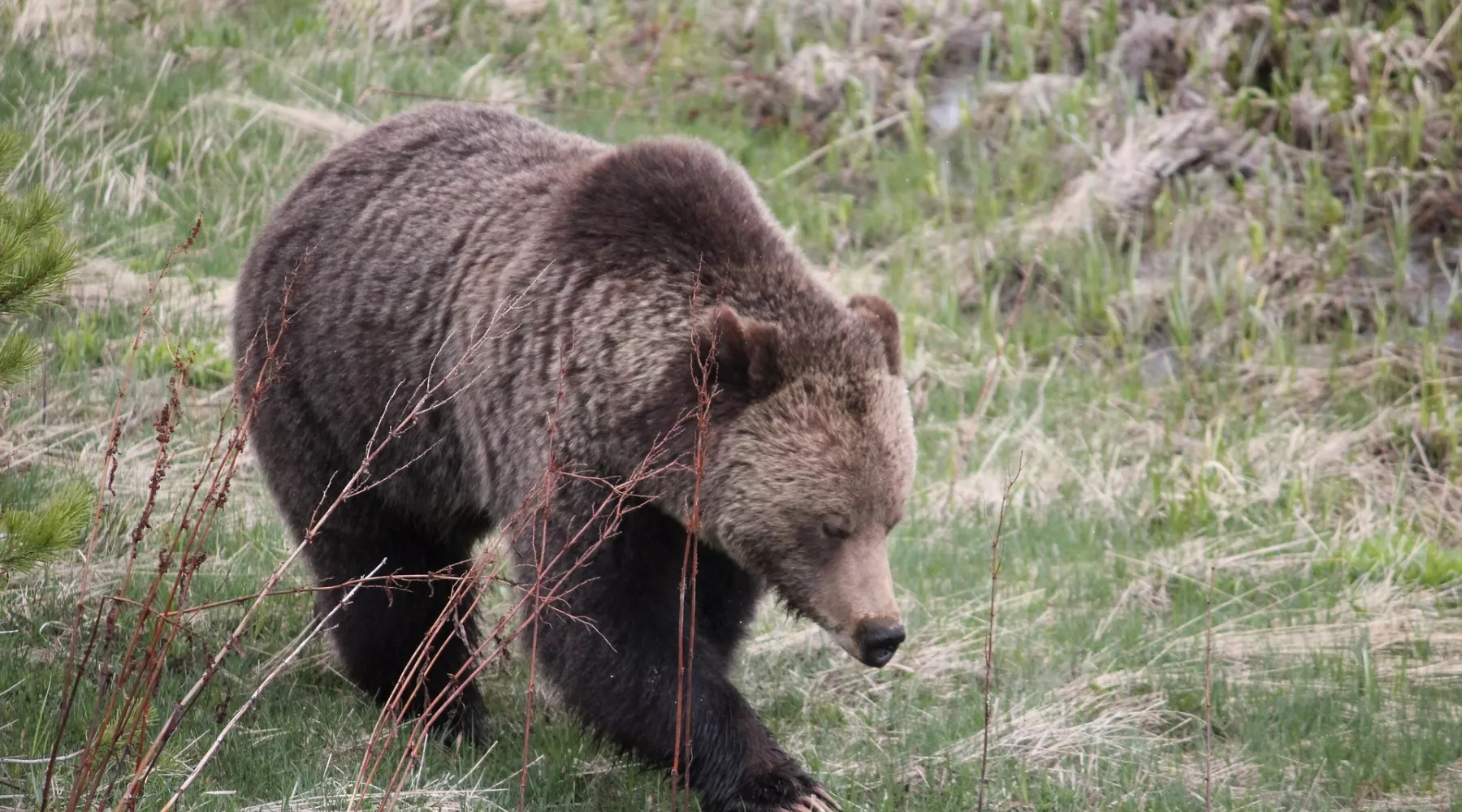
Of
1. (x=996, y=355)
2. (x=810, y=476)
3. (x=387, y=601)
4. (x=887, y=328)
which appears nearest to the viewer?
(x=810, y=476)

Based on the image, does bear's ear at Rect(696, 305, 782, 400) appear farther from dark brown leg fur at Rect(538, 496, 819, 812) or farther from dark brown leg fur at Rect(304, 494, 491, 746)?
dark brown leg fur at Rect(304, 494, 491, 746)

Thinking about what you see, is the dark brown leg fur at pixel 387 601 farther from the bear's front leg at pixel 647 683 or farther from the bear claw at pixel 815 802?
the bear claw at pixel 815 802

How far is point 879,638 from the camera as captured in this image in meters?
4.42

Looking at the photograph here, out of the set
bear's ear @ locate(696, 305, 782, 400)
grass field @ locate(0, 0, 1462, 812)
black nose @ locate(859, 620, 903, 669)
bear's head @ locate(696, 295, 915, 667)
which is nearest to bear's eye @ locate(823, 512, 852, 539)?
bear's head @ locate(696, 295, 915, 667)

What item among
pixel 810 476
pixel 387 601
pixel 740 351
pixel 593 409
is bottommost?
pixel 387 601

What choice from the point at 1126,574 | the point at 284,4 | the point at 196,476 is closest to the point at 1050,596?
the point at 1126,574

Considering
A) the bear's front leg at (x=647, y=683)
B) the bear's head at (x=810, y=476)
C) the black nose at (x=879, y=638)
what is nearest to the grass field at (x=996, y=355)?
the bear's front leg at (x=647, y=683)

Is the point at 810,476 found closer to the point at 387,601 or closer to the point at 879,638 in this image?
the point at 879,638

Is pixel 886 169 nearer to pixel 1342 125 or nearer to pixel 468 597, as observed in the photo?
pixel 1342 125

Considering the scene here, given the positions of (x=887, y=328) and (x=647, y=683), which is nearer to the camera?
(x=647, y=683)

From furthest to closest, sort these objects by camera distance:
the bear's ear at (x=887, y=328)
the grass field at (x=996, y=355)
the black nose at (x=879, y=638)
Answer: the grass field at (x=996, y=355) → the bear's ear at (x=887, y=328) → the black nose at (x=879, y=638)

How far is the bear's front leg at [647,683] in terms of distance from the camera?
179 inches

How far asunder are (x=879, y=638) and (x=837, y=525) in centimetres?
34

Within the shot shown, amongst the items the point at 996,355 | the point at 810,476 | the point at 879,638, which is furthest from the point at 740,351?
the point at 996,355
